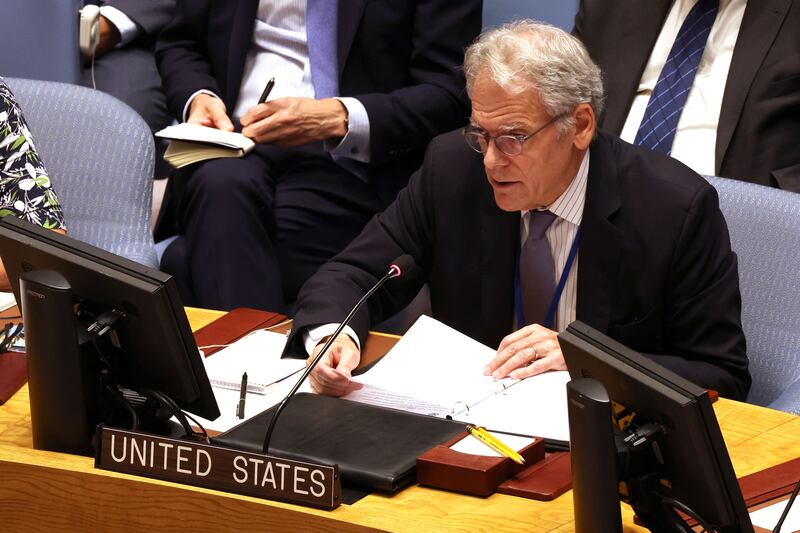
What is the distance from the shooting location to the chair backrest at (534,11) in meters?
3.55

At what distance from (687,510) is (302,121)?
75.3 inches

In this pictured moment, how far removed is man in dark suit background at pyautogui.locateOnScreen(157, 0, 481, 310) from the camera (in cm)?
316

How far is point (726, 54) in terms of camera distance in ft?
10.5

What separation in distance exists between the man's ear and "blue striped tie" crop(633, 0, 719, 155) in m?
0.86

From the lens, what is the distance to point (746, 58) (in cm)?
311

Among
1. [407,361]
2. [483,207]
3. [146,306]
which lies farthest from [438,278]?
[146,306]

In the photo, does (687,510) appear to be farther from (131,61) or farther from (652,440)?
(131,61)

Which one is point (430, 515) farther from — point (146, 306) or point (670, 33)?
point (670, 33)

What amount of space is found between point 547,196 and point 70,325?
987mm

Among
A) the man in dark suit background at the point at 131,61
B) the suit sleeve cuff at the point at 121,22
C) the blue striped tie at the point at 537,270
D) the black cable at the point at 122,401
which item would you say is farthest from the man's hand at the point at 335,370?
the suit sleeve cuff at the point at 121,22

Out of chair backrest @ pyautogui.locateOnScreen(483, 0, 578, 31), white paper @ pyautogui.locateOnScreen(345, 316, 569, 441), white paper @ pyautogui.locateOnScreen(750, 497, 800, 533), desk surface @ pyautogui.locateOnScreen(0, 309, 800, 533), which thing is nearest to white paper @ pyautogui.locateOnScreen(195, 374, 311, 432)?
white paper @ pyautogui.locateOnScreen(345, 316, 569, 441)

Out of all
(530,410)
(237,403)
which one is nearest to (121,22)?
(237,403)

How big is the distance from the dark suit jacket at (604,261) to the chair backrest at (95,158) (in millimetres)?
770

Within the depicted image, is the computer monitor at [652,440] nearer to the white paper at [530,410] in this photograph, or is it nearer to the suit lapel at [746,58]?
the white paper at [530,410]
